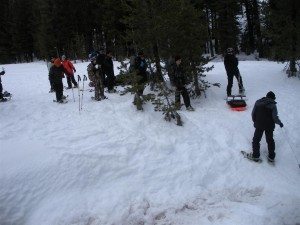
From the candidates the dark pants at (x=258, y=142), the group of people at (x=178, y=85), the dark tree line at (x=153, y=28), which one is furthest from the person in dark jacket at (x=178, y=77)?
the dark pants at (x=258, y=142)

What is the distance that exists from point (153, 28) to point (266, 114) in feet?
18.8

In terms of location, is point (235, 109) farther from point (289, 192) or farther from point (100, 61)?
point (100, 61)

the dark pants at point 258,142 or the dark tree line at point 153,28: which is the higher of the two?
the dark tree line at point 153,28

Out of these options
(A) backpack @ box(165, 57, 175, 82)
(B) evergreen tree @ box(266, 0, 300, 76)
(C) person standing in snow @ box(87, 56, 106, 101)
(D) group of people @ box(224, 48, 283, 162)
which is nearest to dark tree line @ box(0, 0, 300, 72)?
(B) evergreen tree @ box(266, 0, 300, 76)

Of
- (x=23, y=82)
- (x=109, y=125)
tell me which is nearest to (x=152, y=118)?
(x=109, y=125)

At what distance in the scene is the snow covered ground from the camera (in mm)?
7215

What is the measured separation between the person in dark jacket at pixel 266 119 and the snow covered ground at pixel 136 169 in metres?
→ 0.40

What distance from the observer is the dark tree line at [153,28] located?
12875 mm

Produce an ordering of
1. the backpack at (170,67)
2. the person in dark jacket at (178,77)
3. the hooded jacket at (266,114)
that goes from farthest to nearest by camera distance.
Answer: the backpack at (170,67) → the person in dark jacket at (178,77) → the hooded jacket at (266,114)

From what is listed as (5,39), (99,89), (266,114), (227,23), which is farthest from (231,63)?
(5,39)

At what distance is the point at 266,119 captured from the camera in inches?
365

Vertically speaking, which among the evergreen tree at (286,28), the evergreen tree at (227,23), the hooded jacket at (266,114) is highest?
the evergreen tree at (227,23)

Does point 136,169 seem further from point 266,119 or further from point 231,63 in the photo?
point 231,63

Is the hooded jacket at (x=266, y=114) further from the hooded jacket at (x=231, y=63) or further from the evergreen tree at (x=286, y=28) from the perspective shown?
the evergreen tree at (x=286, y=28)
